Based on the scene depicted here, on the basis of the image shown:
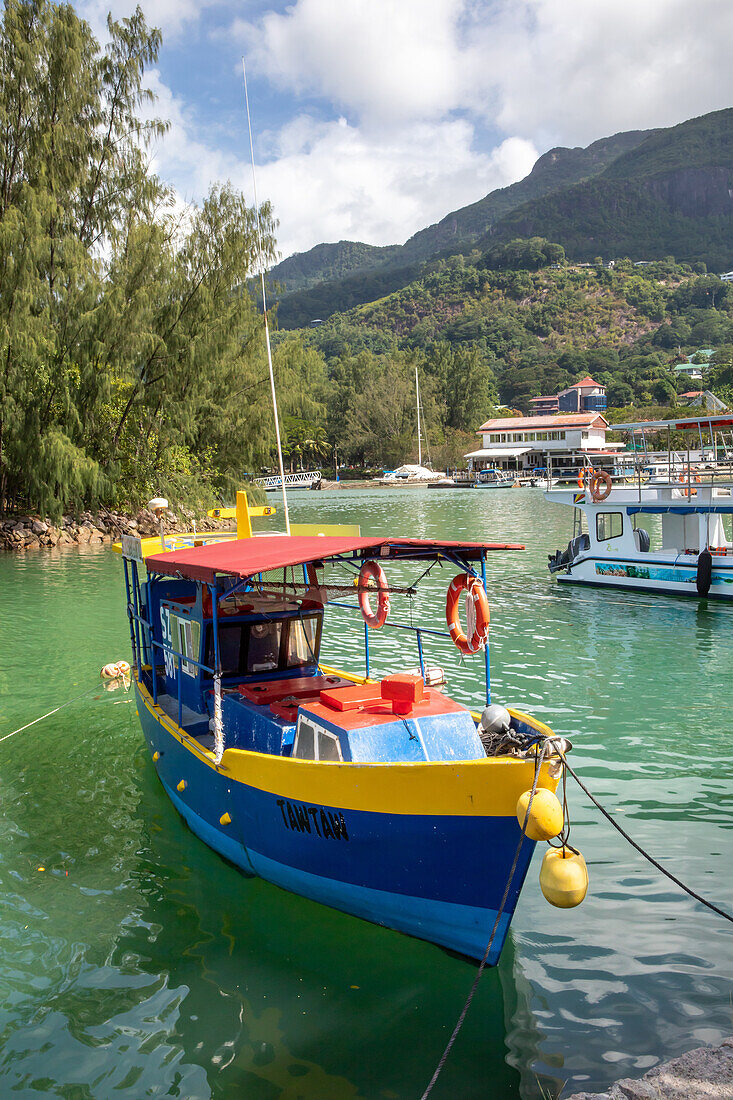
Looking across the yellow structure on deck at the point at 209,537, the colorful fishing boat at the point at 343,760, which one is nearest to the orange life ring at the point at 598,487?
the yellow structure on deck at the point at 209,537

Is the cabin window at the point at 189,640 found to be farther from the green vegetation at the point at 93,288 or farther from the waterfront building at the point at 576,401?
the waterfront building at the point at 576,401

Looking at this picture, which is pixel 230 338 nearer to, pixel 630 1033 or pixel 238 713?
pixel 238 713

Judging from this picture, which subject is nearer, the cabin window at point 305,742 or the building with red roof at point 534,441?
the cabin window at point 305,742

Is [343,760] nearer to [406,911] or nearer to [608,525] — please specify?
[406,911]

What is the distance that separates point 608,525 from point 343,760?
21367 millimetres

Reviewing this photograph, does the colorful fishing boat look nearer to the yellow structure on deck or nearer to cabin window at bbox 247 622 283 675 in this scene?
cabin window at bbox 247 622 283 675

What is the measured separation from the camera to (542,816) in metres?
5.33

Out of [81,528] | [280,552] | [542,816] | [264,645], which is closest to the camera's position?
[542,816]

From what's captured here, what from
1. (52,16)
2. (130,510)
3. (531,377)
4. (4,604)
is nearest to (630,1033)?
(4,604)

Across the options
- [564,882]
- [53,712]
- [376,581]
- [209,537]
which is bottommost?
[53,712]

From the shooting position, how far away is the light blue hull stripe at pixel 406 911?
619 cm

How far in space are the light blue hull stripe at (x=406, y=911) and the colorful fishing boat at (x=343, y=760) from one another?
13mm

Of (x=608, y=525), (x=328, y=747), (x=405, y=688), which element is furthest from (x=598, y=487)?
(x=328, y=747)

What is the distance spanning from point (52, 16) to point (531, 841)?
40688mm
